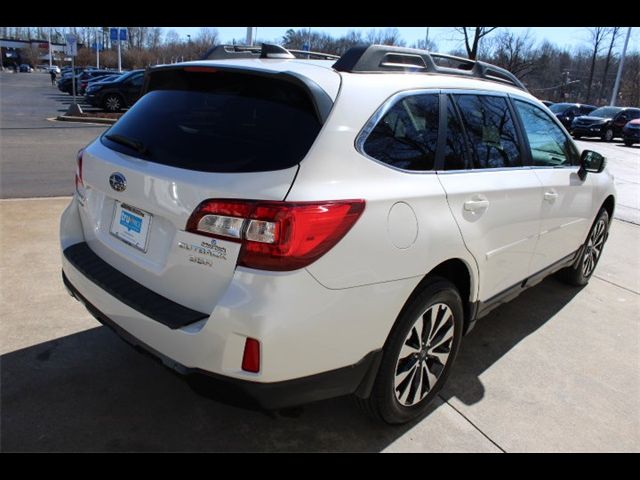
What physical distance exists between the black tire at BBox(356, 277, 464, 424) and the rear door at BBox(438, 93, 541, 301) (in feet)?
0.96

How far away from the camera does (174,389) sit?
2.92 meters

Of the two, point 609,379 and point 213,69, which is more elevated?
point 213,69

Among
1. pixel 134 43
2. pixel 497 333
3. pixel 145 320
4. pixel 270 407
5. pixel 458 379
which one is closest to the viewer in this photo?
pixel 270 407

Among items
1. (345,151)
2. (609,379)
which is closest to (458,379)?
(609,379)

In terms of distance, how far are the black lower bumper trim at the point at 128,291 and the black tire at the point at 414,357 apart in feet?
2.97

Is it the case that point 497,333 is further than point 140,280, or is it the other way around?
point 497,333

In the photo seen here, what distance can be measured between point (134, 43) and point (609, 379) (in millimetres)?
103692

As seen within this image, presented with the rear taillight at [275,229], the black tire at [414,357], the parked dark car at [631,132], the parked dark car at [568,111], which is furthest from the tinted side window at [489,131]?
the parked dark car at [568,111]

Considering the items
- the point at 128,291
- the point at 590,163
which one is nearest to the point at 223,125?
the point at 128,291

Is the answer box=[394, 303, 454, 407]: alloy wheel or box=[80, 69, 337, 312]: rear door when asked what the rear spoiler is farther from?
box=[394, 303, 454, 407]: alloy wheel

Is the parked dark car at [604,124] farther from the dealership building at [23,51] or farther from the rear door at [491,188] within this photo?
the dealership building at [23,51]

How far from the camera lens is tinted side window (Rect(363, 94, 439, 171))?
7.75 ft
